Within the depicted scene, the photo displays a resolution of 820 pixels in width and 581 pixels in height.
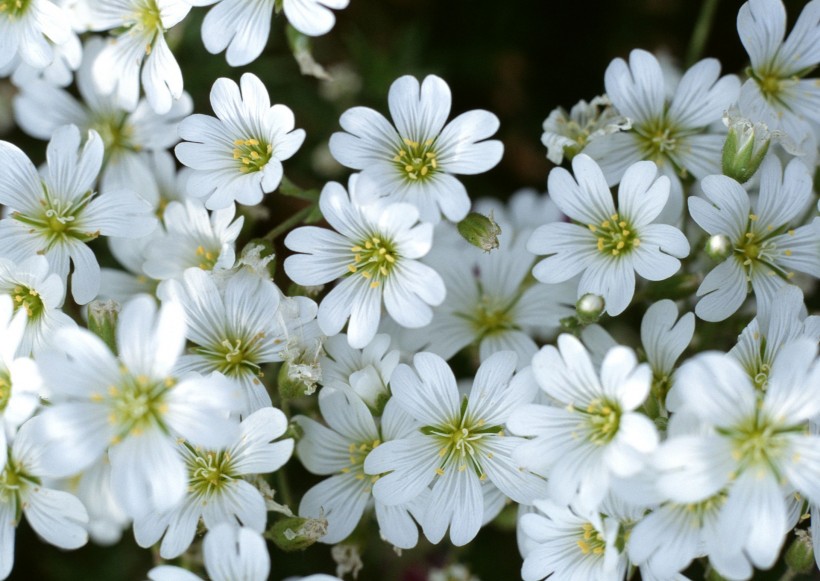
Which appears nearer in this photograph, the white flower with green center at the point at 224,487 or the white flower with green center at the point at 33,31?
the white flower with green center at the point at 224,487

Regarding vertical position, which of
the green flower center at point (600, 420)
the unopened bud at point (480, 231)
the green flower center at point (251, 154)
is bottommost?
the green flower center at point (600, 420)

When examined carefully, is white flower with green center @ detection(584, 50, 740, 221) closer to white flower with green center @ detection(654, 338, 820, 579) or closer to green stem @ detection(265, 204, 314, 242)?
white flower with green center @ detection(654, 338, 820, 579)

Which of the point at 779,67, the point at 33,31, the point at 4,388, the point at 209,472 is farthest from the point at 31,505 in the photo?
the point at 779,67

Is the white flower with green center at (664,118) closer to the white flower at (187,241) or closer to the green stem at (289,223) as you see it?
the green stem at (289,223)

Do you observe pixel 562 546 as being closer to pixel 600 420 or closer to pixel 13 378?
pixel 600 420

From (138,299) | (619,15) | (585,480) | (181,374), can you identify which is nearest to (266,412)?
(181,374)

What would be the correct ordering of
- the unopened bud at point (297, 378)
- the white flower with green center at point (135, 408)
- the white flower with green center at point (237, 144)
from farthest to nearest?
1. the white flower with green center at point (237, 144)
2. the unopened bud at point (297, 378)
3. the white flower with green center at point (135, 408)

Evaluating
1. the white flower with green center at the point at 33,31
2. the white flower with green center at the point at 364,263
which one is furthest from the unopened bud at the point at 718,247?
the white flower with green center at the point at 33,31
